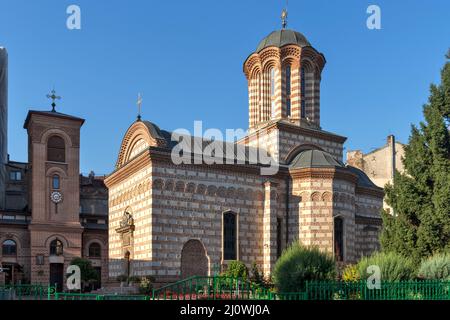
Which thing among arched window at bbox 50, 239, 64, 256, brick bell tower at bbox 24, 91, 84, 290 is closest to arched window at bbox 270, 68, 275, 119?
brick bell tower at bbox 24, 91, 84, 290

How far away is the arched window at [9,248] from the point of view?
4197cm

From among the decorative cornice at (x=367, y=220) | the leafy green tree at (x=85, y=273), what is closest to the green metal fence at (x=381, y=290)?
the decorative cornice at (x=367, y=220)

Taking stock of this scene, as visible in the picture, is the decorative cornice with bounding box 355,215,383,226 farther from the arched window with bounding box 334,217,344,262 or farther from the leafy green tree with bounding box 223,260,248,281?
the leafy green tree with bounding box 223,260,248,281

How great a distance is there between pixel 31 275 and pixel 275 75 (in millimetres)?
23872

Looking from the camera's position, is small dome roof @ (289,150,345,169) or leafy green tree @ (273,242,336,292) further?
small dome roof @ (289,150,345,169)

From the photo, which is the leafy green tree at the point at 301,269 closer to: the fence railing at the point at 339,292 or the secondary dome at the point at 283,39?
the fence railing at the point at 339,292

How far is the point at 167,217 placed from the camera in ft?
88.5

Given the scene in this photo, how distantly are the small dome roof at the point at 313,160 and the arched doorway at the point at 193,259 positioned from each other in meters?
7.28

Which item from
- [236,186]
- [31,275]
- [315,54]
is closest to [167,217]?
[236,186]

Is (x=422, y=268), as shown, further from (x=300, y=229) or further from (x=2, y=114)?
(x=2, y=114)

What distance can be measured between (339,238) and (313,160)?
4.58 metres

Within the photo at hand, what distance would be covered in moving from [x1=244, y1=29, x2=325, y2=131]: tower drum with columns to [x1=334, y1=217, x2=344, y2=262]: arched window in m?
6.76

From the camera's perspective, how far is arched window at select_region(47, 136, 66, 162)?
44594 millimetres

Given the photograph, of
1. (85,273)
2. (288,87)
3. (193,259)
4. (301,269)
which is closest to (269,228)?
(193,259)
